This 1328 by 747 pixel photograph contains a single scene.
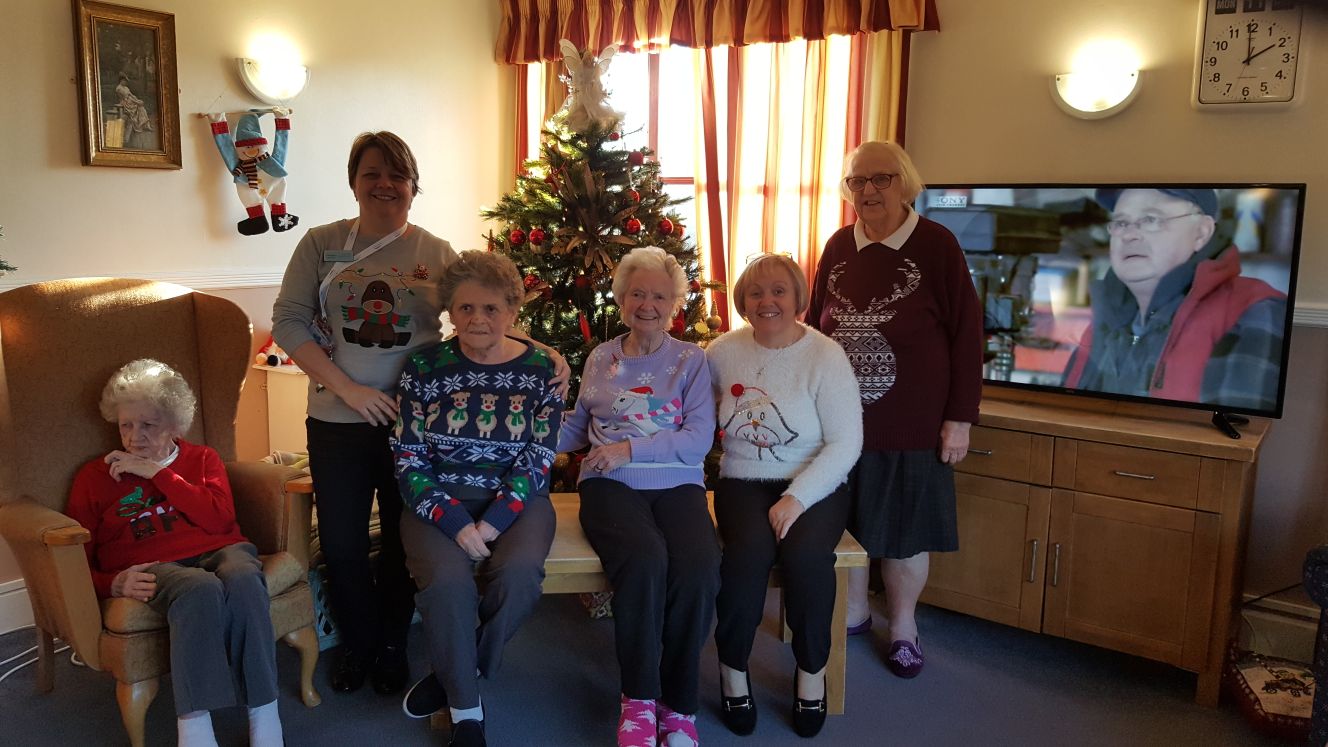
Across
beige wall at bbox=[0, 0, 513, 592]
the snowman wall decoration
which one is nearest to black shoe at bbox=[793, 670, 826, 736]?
beige wall at bbox=[0, 0, 513, 592]

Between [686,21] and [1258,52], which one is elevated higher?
[686,21]

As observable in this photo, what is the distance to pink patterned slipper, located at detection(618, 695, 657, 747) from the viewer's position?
86.7 inches

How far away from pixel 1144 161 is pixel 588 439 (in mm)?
1944

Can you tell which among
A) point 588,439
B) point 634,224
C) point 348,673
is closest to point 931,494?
point 588,439

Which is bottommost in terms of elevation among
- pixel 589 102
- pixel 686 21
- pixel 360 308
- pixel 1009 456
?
pixel 1009 456

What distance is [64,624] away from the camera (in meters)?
2.18

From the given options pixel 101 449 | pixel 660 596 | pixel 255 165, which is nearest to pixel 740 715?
pixel 660 596

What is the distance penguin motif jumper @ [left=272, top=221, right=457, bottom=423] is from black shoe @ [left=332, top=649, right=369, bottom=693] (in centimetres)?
66

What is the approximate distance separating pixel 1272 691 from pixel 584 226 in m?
2.32

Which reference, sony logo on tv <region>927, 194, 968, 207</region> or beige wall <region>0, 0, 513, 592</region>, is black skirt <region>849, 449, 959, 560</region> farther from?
beige wall <region>0, 0, 513, 592</region>

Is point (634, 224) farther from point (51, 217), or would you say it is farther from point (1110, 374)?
point (51, 217)

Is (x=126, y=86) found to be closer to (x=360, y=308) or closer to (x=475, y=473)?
(x=360, y=308)

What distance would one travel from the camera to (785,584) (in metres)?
2.34

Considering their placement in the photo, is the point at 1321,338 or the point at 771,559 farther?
the point at 1321,338
